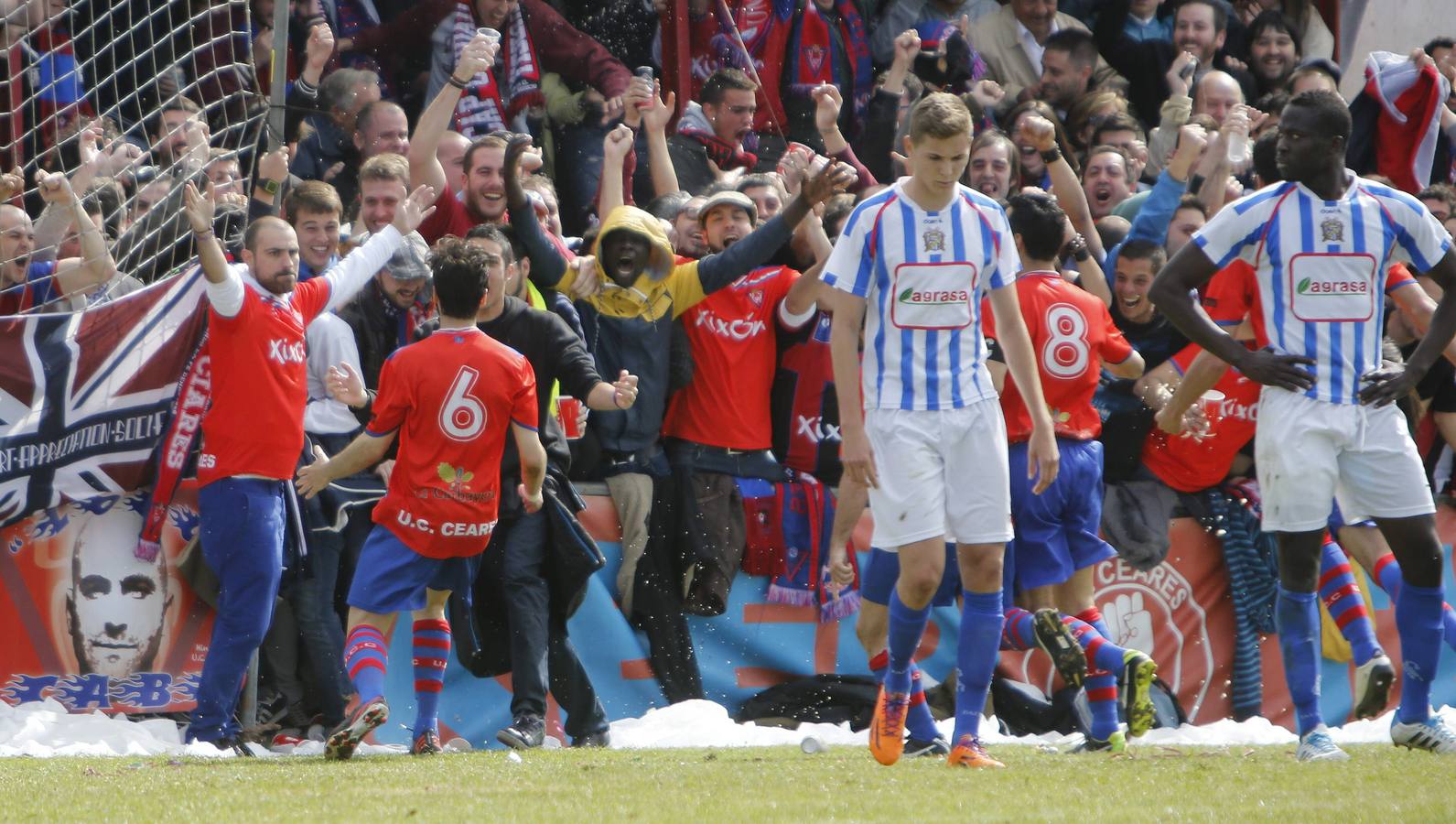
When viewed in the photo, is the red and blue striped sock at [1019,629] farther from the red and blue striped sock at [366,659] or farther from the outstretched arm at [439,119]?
the outstretched arm at [439,119]

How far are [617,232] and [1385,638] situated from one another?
4695 millimetres

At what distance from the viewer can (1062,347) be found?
7961mm

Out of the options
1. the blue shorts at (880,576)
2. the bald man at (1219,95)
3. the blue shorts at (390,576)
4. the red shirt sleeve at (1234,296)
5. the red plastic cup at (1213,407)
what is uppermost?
the bald man at (1219,95)

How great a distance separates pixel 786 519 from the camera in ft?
29.5

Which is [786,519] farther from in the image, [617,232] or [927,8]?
[927,8]

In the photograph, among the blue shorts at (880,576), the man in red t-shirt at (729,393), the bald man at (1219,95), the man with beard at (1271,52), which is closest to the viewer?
the blue shorts at (880,576)

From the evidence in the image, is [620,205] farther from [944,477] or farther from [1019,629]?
[944,477]

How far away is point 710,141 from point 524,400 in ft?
12.3

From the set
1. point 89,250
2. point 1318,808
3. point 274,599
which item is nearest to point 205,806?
point 274,599

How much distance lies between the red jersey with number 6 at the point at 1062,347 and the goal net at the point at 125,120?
3621 mm

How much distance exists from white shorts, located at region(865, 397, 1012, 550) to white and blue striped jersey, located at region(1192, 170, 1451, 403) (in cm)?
106

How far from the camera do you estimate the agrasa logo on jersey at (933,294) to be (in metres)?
6.45

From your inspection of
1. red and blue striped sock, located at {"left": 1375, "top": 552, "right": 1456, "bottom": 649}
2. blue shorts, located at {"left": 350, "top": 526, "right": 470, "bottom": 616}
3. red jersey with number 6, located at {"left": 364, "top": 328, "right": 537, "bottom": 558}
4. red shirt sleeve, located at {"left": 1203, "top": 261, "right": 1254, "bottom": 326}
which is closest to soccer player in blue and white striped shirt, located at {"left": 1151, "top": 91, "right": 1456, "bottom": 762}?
→ red shirt sleeve, located at {"left": 1203, "top": 261, "right": 1254, "bottom": 326}

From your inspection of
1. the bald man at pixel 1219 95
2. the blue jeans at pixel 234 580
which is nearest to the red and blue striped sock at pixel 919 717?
the blue jeans at pixel 234 580
